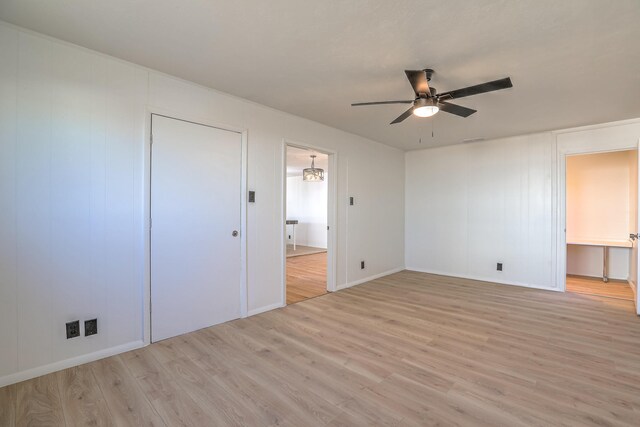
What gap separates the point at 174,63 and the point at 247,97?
0.84m

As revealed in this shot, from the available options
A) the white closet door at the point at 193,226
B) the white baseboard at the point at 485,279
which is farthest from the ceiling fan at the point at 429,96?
the white baseboard at the point at 485,279

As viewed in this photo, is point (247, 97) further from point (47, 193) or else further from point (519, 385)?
point (519, 385)

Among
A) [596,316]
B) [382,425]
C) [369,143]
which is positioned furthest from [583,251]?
[382,425]

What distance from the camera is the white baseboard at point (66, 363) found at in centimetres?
200

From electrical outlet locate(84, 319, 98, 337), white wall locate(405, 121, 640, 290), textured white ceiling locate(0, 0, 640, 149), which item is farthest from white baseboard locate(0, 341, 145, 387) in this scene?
white wall locate(405, 121, 640, 290)

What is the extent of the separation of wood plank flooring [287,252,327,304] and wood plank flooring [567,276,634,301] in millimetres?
3764

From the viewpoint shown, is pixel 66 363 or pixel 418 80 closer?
pixel 66 363

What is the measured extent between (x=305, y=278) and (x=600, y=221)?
523cm

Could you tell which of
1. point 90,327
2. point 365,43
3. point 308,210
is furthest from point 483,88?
point 308,210

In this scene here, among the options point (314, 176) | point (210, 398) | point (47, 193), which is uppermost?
point (314, 176)

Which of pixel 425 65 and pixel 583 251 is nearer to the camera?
pixel 425 65

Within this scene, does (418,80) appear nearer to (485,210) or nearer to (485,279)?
(485,210)

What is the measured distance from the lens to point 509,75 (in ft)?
8.64

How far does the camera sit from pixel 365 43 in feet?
7.11
